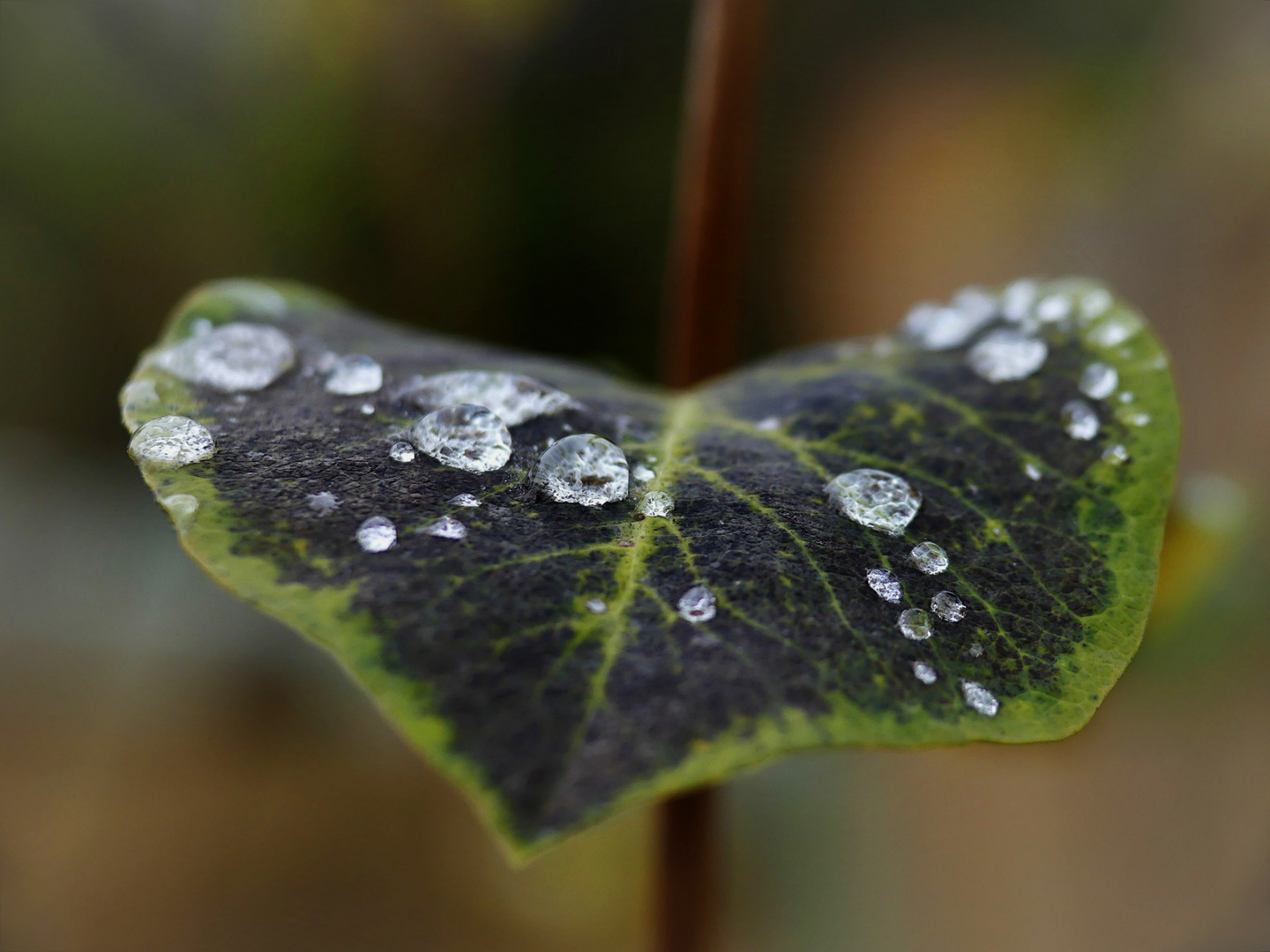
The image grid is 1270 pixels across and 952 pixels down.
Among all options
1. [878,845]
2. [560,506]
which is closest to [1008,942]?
[878,845]

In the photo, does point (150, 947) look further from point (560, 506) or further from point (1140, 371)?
point (1140, 371)

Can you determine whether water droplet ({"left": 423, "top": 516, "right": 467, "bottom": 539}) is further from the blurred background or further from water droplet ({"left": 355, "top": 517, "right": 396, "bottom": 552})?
the blurred background

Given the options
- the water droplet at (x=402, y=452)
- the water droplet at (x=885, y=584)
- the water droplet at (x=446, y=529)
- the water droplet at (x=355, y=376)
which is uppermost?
the water droplet at (x=446, y=529)

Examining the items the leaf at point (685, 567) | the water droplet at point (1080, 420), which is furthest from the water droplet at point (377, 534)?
the water droplet at point (1080, 420)

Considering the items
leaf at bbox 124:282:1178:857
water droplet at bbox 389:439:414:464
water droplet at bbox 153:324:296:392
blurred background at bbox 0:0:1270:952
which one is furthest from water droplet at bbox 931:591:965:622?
blurred background at bbox 0:0:1270:952

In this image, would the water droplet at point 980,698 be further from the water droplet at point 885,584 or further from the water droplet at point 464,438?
the water droplet at point 464,438

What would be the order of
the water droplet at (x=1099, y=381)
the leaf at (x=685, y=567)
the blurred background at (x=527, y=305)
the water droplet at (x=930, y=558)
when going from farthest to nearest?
the blurred background at (x=527, y=305) < the water droplet at (x=1099, y=381) < the water droplet at (x=930, y=558) < the leaf at (x=685, y=567)
